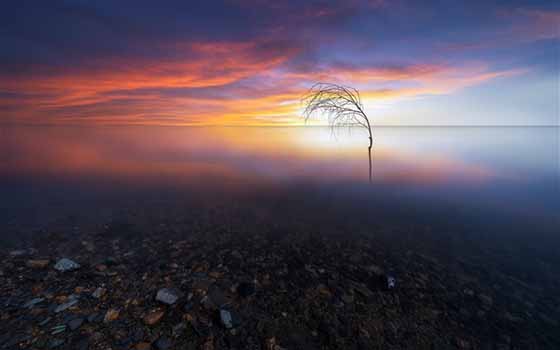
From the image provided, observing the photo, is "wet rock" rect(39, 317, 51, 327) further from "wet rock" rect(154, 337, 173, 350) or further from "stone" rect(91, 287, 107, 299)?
"wet rock" rect(154, 337, 173, 350)

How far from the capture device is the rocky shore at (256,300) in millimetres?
3816

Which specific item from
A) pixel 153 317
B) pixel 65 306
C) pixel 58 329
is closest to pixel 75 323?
pixel 58 329

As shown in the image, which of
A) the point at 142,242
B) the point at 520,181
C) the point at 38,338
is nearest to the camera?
the point at 38,338

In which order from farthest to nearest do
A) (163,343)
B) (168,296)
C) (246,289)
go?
(246,289)
(168,296)
(163,343)

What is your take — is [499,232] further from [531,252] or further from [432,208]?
[432,208]

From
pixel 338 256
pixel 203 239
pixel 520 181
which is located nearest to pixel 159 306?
pixel 203 239

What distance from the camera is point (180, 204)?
12.0 meters

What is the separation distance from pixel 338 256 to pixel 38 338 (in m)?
6.88

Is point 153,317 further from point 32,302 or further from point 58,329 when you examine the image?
point 32,302

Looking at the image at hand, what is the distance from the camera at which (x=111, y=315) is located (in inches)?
161

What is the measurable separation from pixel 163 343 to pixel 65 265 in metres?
4.16

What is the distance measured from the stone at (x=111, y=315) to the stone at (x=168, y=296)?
0.70 m

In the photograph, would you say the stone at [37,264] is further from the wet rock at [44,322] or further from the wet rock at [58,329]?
the wet rock at [58,329]

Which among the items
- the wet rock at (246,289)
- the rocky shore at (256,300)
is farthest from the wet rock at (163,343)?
the wet rock at (246,289)
